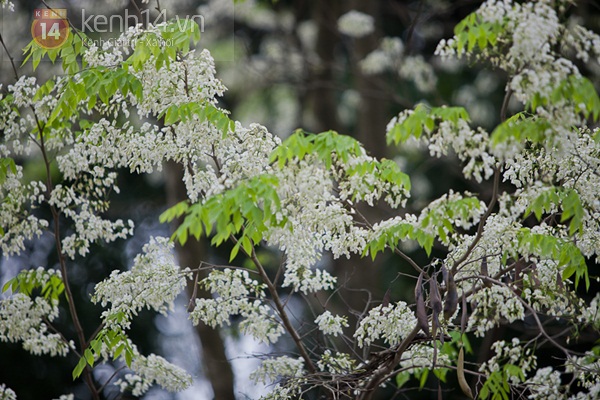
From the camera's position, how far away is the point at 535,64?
3.57 meters

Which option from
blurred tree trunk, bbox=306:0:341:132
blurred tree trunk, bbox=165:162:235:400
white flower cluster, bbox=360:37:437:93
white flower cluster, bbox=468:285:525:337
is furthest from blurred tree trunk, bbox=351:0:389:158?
white flower cluster, bbox=468:285:525:337

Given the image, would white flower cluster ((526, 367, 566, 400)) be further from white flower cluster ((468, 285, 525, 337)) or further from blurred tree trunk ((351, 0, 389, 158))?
blurred tree trunk ((351, 0, 389, 158))

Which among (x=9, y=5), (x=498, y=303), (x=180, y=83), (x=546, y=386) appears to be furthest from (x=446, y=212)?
(x=9, y=5)

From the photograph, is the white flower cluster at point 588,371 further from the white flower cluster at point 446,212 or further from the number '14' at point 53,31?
the number '14' at point 53,31

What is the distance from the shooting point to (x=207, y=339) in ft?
24.6

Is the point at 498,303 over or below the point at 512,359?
over

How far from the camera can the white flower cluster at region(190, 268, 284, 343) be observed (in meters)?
4.93

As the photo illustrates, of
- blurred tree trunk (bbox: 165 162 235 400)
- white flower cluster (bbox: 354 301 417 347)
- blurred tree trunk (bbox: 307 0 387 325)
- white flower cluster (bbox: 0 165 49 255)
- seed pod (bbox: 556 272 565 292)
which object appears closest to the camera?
seed pod (bbox: 556 272 565 292)

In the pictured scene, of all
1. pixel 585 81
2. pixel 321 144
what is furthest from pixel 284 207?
pixel 585 81

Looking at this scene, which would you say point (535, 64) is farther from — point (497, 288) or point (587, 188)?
point (497, 288)

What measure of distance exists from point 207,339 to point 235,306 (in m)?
2.67

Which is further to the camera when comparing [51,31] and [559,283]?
[51,31]

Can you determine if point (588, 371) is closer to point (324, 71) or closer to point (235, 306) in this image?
point (235, 306)

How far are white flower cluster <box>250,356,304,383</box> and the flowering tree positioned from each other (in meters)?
0.01
